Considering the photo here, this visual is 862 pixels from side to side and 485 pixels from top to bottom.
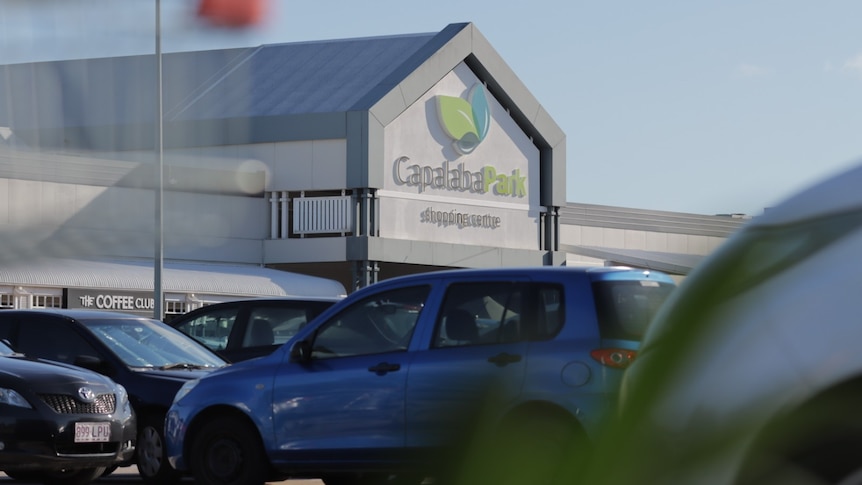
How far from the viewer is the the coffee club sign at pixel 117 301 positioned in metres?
33.3

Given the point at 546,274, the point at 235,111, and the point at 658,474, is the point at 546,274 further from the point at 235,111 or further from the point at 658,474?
the point at 658,474

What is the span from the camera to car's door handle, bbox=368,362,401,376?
867cm

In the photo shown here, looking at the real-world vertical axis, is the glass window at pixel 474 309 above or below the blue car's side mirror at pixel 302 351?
above

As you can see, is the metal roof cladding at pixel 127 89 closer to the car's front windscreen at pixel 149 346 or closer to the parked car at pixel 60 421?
the parked car at pixel 60 421

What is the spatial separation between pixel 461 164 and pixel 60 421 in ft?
119

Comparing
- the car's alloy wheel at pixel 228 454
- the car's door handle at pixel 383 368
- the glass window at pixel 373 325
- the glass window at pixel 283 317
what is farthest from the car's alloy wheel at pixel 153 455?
the car's door handle at pixel 383 368

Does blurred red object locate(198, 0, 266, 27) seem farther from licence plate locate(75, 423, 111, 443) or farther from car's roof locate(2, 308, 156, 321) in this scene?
car's roof locate(2, 308, 156, 321)

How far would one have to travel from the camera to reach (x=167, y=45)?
6.62 ft

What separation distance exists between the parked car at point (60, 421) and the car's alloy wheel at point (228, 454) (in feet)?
4.24

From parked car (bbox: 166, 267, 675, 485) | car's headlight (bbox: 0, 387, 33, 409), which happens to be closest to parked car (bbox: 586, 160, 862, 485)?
parked car (bbox: 166, 267, 675, 485)

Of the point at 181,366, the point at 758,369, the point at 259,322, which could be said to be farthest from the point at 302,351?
the point at 758,369

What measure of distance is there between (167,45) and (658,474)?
3.15ft

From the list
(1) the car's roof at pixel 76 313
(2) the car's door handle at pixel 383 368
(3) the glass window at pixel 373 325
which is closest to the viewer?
(2) the car's door handle at pixel 383 368

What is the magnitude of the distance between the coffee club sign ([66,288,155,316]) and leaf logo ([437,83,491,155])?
13.2 m
